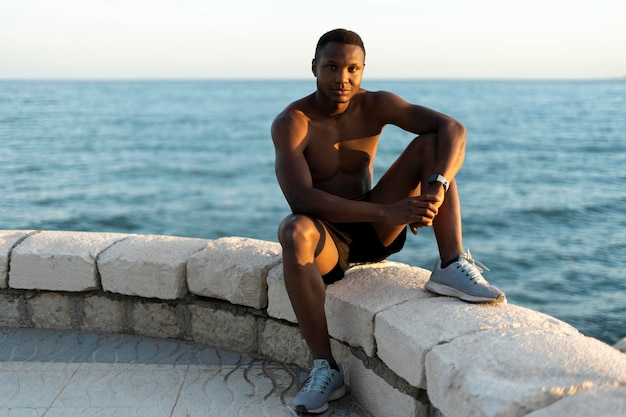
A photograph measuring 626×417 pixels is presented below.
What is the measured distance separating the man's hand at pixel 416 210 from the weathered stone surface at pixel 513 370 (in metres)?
0.60

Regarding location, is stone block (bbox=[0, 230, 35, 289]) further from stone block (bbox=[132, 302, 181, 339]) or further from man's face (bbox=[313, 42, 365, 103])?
man's face (bbox=[313, 42, 365, 103])

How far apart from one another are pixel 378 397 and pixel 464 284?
1.97 ft

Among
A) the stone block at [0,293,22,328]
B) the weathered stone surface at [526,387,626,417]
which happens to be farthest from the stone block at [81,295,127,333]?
the weathered stone surface at [526,387,626,417]

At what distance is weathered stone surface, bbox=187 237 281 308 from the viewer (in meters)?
3.51

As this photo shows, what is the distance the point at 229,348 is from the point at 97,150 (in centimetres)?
2995

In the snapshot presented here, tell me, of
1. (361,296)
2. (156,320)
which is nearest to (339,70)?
(361,296)

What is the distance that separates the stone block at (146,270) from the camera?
3.67 meters

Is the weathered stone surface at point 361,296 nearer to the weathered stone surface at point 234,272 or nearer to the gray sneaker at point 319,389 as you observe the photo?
the weathered stone surface at point 234,272

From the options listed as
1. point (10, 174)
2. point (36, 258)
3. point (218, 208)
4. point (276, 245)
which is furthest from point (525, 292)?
point (10, 174)

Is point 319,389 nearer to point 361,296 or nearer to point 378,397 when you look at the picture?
point 378,397

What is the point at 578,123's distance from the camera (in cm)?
4219

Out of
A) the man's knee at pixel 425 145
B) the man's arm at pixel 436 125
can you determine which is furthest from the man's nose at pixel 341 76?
the man's knee at pixel 425 145

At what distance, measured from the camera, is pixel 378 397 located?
9.68ft

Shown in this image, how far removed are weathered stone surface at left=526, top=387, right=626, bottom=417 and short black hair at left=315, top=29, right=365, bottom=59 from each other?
1.83 meters
